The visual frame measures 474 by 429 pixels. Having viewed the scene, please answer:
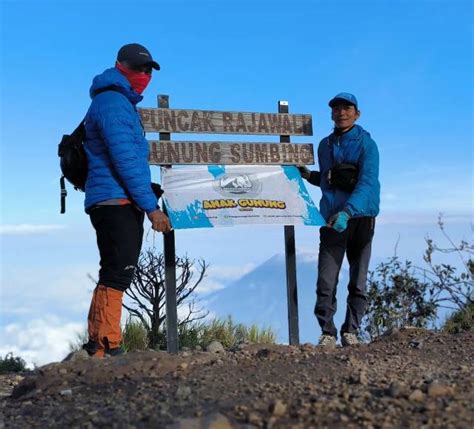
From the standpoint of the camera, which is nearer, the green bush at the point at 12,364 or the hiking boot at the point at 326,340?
the hiking boot at the point at 326,340

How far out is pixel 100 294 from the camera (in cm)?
520

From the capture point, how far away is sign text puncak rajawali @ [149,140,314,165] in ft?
23.2

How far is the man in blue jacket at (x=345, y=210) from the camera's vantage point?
643 cm

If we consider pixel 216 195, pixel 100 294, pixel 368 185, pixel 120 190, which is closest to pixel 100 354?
pixel 100 294

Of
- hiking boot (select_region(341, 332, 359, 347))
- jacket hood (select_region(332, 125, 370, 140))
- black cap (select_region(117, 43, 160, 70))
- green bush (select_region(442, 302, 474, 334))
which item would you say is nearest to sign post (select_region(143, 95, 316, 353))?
jacket hood (select_region(332, 125, 370, 140))

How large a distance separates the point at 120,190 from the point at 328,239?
2.38m

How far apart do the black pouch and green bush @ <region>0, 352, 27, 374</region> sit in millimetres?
4392

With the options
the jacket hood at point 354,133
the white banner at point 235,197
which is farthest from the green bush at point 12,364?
the jacket hood at point 354,133

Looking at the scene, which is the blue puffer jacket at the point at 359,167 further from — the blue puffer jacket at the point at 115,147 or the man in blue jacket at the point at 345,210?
the blue puffer jacket at the point at 115,147

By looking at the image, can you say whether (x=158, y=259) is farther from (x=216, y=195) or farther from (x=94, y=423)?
(x=94, y=423)

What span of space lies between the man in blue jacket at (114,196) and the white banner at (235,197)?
1.46 metres

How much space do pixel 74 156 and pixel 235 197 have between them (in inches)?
91.5

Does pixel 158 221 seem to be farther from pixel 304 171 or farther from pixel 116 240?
pixel 304 171

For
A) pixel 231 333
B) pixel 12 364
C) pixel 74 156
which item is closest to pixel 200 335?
pixel 231 333
